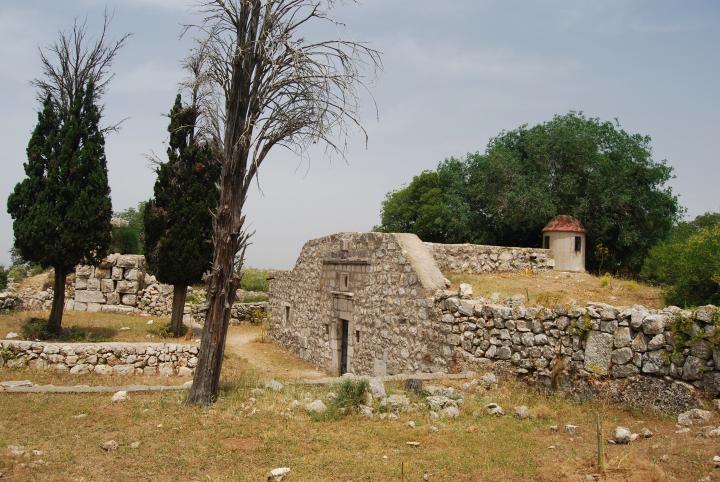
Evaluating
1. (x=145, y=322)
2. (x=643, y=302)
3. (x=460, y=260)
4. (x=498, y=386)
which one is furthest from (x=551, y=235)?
(x=145, y=322)

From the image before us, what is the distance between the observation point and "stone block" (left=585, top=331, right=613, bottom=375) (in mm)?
7336

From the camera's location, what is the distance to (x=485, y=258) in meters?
15.1

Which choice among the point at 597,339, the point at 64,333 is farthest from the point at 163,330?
the point at 597,339

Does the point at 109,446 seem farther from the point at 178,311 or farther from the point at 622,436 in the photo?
the point at 178,311

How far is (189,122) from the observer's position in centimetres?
1620

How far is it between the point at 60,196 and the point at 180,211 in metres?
3.08

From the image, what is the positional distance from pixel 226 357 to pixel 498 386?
8354 millimetres

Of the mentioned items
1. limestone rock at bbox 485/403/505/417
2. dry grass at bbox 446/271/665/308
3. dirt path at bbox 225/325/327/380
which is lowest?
dirt path at bbox 225/325/327/380

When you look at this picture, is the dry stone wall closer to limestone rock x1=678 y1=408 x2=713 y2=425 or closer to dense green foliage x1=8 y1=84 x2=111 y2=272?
dense green foliage x1=8 y1=84 x2=111 y2=272

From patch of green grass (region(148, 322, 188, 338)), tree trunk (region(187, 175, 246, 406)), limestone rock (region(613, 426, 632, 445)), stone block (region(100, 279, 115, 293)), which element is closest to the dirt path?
patch of green grass (region(148, 322, 188, 338))

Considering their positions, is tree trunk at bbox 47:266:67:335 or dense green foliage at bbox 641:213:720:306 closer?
dense green foliage at bbox 641:213:720:306

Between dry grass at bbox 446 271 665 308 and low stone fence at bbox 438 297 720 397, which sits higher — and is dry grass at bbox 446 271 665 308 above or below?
above

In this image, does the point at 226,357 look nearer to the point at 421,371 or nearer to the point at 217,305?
the point at 421,371

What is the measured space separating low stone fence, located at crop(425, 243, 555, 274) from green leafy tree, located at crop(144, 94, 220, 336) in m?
6.70
